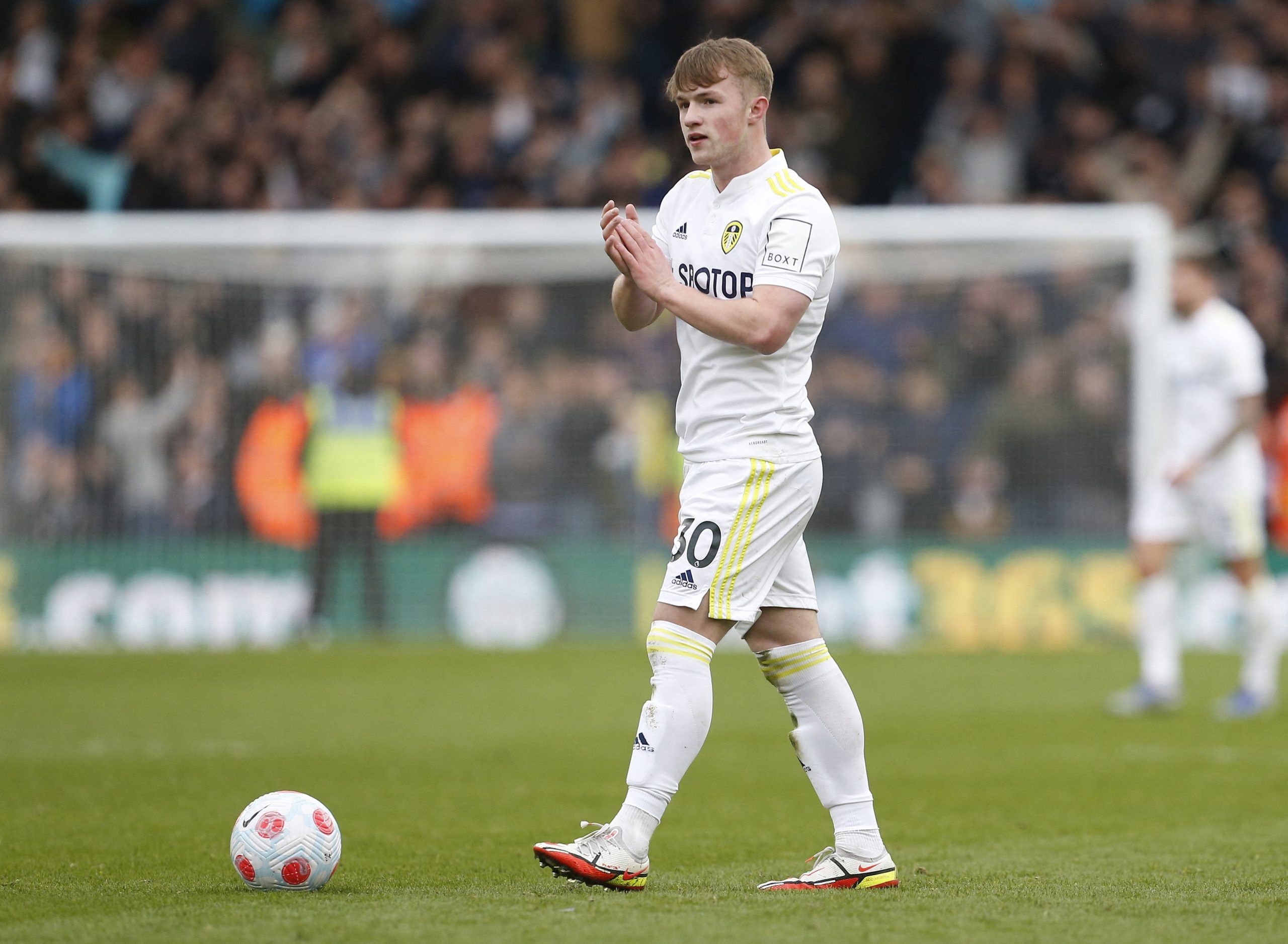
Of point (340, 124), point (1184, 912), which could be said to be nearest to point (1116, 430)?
point (340, 124)

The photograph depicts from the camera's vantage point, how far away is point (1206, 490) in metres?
10.7

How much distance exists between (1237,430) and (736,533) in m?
6.51

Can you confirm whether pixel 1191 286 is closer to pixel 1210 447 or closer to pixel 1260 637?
pixel 1210 447

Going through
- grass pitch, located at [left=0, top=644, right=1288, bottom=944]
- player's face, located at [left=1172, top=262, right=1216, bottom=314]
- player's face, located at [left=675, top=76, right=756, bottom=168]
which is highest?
player's face, located at [left=1172, top=262, right=1216, bottom=314]

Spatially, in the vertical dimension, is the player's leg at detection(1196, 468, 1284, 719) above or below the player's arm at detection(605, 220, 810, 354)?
below

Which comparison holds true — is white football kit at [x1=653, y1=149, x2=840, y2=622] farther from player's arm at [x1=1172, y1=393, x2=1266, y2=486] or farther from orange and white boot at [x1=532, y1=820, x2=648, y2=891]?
player's arm at [x1=1172, y1=393, x2=1266, y2=486]

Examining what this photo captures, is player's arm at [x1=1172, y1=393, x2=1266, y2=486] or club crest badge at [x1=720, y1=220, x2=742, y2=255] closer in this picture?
club crest badge at [x1=720, y1=220, x2=742, y2=255]

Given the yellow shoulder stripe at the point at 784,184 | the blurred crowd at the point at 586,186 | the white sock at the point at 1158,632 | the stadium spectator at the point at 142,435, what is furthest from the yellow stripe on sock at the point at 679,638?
the stadium spectator at the point at 142,435

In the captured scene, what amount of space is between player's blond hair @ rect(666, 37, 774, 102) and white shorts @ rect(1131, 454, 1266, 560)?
6435mm

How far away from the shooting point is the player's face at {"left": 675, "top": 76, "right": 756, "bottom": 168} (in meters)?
4.80

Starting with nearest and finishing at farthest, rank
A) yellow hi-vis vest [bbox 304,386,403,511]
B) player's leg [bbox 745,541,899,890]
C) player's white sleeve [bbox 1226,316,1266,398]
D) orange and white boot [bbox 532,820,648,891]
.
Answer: orange and white boot [bbox 532,820,648,891] → player's leg [bbox 745,541,899,890] → player's white sleeve [bbox 1226,316,1266,398] → yellow hi-vis vest [bbox 304,386,403,511]

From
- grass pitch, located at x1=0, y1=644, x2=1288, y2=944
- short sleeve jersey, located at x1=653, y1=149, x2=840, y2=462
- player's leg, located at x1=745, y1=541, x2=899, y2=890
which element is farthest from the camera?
player's leg, located at x1=745, y1=541, x2=899, y2=890

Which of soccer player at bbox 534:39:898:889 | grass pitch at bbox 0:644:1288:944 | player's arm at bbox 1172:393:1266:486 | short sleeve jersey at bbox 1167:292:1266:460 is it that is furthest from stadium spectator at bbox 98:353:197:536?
soccer player at bbox 534:39:898:889

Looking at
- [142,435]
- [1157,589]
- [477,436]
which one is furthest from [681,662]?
[142,435]
